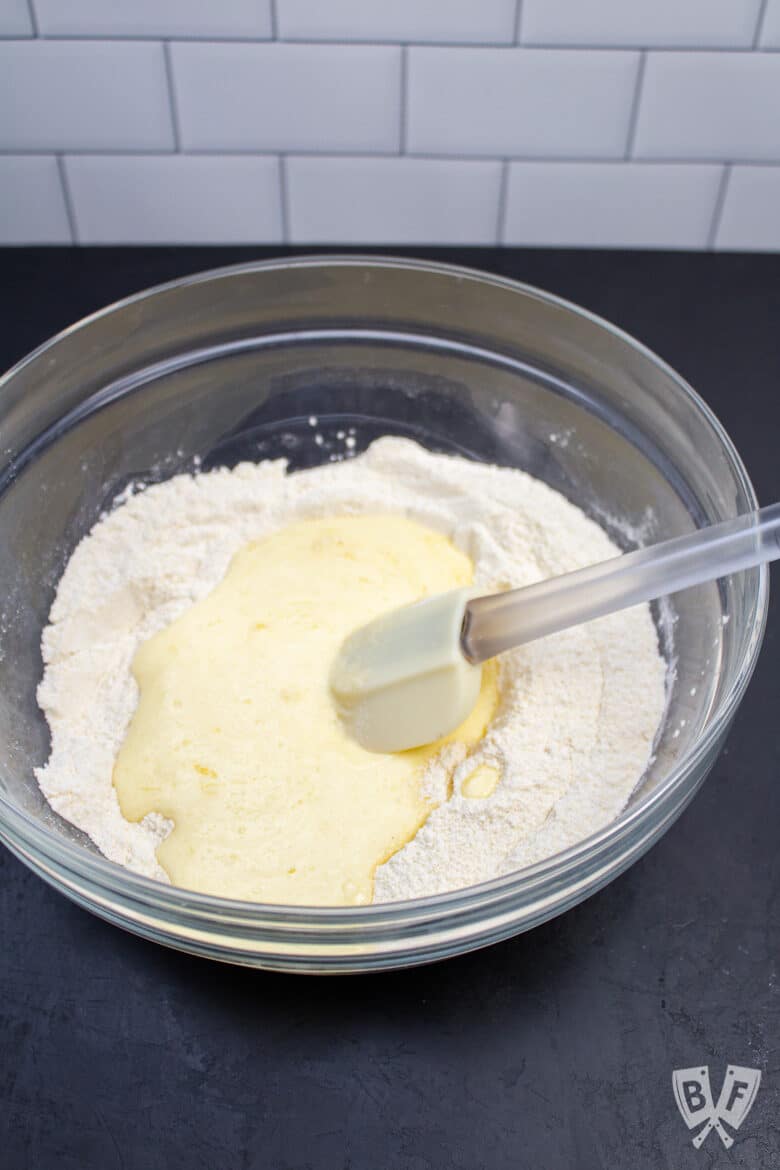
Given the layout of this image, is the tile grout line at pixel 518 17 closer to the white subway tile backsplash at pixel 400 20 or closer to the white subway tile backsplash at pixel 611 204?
the white subway tile backsplash at pixel 400 20

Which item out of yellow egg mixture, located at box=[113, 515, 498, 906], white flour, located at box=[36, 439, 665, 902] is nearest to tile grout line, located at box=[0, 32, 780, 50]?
white flour, located at box=[36, 439, 665, 902]

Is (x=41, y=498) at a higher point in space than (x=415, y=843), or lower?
higher

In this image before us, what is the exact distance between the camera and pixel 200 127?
1345mm

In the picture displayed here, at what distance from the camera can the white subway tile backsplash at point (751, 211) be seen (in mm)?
1412

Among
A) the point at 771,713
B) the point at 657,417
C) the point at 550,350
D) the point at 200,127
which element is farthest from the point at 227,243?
the point at 771,713

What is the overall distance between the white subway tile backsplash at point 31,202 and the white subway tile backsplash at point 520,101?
1.45 ft

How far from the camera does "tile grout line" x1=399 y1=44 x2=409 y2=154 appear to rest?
128 cm

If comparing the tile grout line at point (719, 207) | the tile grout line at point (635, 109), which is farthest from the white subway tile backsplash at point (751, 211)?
the tile grout line at point (635, 109)

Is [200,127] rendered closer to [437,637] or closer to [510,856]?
[437,637]

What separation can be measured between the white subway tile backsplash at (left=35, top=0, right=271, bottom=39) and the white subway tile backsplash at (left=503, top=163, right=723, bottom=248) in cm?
35

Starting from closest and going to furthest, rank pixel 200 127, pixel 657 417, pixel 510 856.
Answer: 1. pixel 510 856
2. pixel 657 417
3. pixel 200 127

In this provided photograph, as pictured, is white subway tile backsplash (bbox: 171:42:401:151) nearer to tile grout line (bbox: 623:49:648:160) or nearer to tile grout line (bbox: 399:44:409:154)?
tile grout line (bbox: 399:44:409:154)

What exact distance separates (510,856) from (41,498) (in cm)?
55

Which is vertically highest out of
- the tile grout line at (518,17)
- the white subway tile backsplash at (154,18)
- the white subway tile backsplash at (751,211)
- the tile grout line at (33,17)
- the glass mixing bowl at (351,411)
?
the tile grout line at (33,17)
